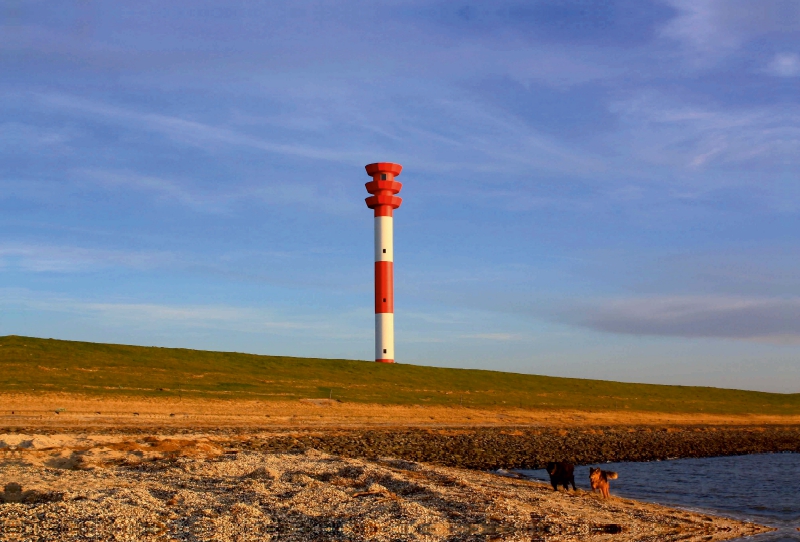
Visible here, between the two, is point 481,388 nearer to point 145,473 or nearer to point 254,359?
point 254,359

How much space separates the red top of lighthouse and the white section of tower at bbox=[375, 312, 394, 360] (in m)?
10.00

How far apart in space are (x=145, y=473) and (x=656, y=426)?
43819 millimetres

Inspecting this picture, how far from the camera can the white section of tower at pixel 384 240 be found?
7444 centimetres

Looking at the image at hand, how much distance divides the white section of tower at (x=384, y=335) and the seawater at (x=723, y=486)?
131ft

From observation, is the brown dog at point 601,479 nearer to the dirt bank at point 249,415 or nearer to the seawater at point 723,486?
the seawater at point 723,486

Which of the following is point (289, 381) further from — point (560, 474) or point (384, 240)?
point (560, 474)

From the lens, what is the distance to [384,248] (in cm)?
7444

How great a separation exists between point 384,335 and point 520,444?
37802 mm

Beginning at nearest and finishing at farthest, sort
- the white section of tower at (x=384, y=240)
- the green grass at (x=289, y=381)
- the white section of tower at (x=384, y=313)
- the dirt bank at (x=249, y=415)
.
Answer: the dirt bank at (x=249, y=415) → the green grass at (x=289, y=381) → the white section of tower at (x=384, y=313) → the white section of tower at (x=384, y=240)

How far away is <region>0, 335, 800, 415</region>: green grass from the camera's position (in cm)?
5269

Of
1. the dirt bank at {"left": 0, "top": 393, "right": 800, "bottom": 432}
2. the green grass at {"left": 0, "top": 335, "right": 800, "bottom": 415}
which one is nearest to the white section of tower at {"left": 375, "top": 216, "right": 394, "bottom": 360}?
the green grass at {"left": 0, "top": 335, "right": 800, "bottom": 415}

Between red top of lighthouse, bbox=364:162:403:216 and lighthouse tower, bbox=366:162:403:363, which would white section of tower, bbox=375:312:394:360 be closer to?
lighthouse tower, bbox=366:162:403:363

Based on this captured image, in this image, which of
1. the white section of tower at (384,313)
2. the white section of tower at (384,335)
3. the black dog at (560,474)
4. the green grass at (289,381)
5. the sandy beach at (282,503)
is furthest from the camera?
the white section of tower at (384,313)

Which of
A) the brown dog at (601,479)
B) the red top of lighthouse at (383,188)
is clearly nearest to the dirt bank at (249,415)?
the brown dog at (601,479)
